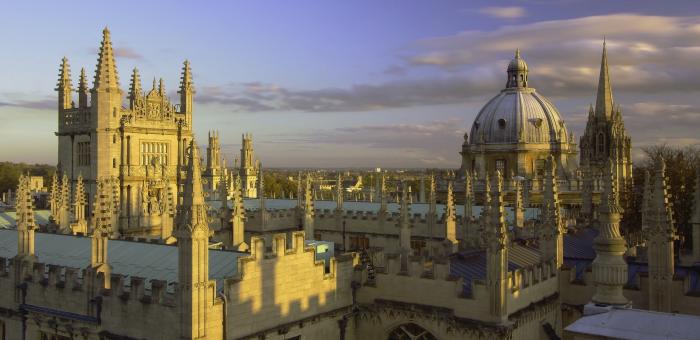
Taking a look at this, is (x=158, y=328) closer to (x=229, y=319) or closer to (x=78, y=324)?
(x=229, y=319)

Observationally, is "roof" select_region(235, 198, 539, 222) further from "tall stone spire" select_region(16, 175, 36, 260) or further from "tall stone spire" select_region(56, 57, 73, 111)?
"tall stone spire" select_region(16, 175, 36, 260)

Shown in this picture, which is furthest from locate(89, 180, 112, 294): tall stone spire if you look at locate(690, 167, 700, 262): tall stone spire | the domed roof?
the domed roof

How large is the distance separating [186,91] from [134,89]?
434 cm

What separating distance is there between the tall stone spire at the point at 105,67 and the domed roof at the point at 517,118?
106 ft

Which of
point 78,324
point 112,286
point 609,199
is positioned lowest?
point 78,324

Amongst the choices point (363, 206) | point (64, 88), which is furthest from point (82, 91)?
point (363, 206)

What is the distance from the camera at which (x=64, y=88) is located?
146 feet

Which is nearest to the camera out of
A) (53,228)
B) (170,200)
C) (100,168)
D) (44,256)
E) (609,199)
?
(609,199)

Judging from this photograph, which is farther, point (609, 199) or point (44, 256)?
point (44, 256)

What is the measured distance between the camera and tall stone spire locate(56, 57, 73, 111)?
44.2 m

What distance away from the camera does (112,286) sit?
15.2 metres

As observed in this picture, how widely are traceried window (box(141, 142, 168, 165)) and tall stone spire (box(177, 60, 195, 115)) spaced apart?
143 inches

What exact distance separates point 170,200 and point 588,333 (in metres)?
20.1

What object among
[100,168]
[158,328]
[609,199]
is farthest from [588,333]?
[100,168]
